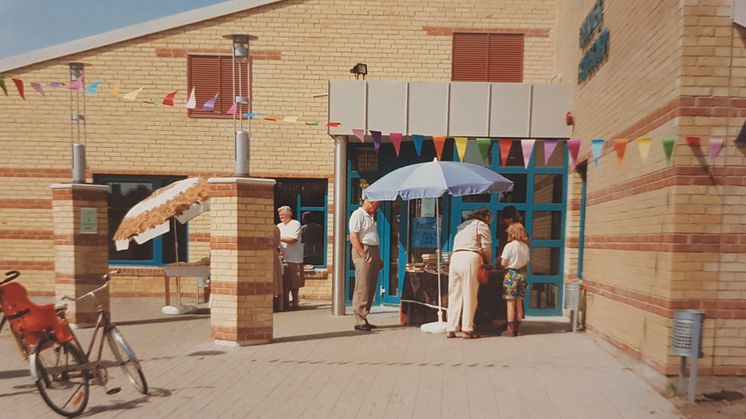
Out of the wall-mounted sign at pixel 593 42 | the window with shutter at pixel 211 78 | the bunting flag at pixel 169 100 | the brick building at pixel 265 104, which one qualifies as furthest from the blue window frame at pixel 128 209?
the wall-mounted sign at pixel 593 42

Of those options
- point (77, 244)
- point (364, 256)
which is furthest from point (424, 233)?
point (77, 244)

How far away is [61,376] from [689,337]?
5.62 m

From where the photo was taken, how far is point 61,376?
4656mm

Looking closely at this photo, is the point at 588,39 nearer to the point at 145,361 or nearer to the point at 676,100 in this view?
the point at 676,100

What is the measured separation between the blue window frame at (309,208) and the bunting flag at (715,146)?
7.21 metres

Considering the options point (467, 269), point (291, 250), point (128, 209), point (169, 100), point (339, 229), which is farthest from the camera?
point (128, 209)

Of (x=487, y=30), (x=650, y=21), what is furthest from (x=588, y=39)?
(x=487, y=30)

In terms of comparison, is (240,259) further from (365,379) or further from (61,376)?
(61,376)

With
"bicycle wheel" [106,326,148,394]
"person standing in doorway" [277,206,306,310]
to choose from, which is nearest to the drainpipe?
"person standing in doorway" [277,206,306,310]

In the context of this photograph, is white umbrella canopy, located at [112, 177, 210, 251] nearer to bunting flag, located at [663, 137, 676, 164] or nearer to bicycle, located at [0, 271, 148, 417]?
bicycle, located at [0, 271, 148, 417]

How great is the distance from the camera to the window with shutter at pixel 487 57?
10633mm

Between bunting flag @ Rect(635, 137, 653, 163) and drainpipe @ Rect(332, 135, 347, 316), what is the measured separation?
4.99m

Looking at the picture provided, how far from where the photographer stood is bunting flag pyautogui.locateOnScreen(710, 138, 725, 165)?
495 cm

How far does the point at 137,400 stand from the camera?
4926 mm
